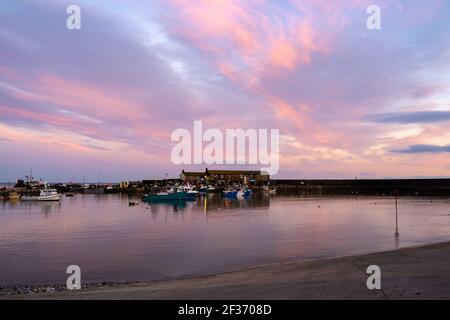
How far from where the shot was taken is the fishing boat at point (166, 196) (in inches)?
4336

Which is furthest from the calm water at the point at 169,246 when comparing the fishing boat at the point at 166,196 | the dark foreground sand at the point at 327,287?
the fishing boat at the point at 166,196

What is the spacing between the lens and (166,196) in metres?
112

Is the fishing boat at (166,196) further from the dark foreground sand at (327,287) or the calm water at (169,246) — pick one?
the dark foreground sand at (327,287)

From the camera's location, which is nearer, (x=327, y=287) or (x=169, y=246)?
(x=327, y=287)

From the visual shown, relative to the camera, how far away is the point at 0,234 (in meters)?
41.1

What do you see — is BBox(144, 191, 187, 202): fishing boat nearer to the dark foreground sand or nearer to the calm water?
the calm water

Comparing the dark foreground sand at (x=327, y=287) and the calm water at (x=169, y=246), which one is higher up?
the dark foreground sand at (x=327, y=287)

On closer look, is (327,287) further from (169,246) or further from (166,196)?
(166,196)

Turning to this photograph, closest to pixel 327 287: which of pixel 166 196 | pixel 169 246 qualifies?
pixel 169 246

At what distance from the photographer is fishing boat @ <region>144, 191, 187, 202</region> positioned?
110125 mm
